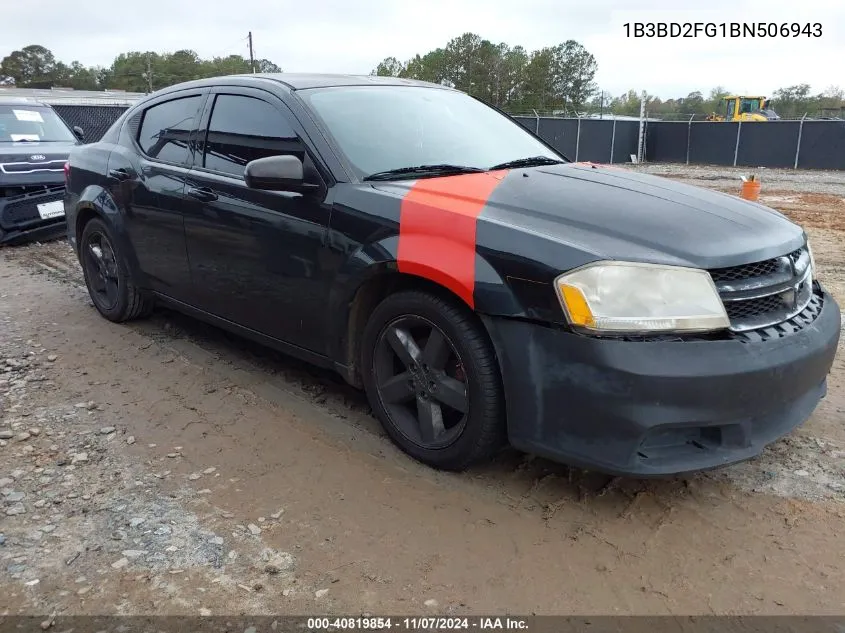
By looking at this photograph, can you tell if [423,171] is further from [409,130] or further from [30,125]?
[30,125]

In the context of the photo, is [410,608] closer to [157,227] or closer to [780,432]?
[780,432]

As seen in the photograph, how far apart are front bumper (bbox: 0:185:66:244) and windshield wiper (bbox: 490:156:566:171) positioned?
7.13 metres

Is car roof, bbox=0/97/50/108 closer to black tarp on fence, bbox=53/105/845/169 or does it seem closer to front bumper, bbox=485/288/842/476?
front bumper, bbox=485/288/842/476

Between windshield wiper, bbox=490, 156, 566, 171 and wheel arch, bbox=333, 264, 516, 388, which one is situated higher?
windshield wiper, bbox=490, 156, 566, 171

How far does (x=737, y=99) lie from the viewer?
3114 centimetres

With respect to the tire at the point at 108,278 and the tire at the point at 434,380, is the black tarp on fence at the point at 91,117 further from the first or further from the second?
the tire at the point at 434,380

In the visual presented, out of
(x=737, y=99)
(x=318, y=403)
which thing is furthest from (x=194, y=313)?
(x=737, y=99)

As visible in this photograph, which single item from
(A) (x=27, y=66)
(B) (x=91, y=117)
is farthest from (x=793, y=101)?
(A) (x=27, y=66)

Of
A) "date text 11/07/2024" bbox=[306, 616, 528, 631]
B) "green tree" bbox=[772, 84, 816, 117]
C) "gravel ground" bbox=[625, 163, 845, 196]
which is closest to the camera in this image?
"date text 11/07/2024" bbox=[306, 616, 528, 631]

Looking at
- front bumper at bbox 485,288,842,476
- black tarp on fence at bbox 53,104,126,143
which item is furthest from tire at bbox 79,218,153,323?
black tarp on fence at bbox 53,104,126,143

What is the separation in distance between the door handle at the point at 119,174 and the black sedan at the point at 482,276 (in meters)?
0.36

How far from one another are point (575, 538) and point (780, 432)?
2.89 ft

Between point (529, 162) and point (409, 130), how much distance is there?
67 cm

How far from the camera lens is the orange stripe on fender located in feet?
9.02
